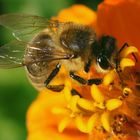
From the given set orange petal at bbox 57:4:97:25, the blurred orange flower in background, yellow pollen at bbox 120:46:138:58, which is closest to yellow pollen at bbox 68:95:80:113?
the blurred orange flower in background

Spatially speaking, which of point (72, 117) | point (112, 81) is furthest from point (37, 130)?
point (112, 81)

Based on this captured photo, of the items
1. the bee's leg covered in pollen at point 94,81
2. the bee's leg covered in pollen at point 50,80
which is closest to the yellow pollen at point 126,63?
the bee's leg covered in pollen at point 94,81

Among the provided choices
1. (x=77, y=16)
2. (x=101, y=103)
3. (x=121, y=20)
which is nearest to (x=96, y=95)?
(x=101, y=103)

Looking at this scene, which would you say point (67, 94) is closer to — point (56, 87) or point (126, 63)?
point (56, 87)

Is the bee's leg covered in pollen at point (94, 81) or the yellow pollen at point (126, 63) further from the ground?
the yellow pollen at point (126, 63)

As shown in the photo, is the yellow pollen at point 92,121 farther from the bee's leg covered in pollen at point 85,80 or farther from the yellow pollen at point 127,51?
the yellow pollen at point 127,51
